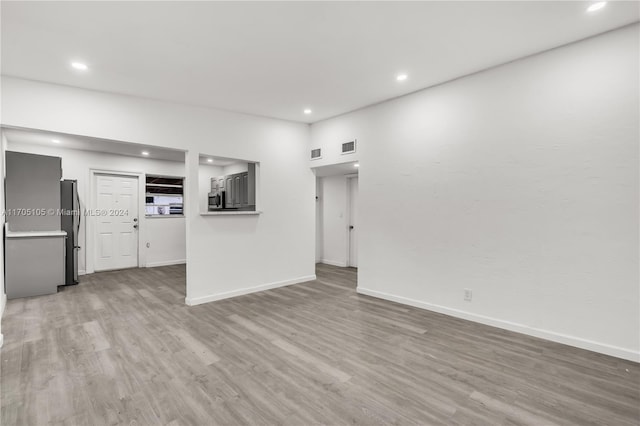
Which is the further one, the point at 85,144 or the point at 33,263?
the point at 85,144

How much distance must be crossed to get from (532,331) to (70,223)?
7.30 m

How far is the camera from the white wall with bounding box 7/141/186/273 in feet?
20.1

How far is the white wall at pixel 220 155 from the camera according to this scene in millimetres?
3436

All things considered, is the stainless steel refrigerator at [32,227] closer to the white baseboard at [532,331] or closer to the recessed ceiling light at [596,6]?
the white baseboard at [532,331]

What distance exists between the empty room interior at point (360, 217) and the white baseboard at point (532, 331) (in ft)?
0.06

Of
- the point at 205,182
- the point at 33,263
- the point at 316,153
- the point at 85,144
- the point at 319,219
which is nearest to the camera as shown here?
the point at 33,263

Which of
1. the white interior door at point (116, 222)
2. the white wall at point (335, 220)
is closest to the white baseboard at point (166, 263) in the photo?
the white interior door at point (116, 222)

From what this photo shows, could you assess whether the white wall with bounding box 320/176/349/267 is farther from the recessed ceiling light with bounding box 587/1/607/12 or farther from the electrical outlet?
the recessed ceiling light with bounding box 587/1/607/12

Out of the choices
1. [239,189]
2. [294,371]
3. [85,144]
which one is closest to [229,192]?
A: [239,189]

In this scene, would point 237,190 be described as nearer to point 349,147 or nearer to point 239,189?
point 239,189

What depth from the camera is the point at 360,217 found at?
473 cm

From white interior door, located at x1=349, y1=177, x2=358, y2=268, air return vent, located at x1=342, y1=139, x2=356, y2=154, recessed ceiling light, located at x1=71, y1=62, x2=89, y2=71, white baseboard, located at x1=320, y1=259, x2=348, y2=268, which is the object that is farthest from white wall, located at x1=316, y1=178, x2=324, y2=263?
recessed ceiling light, located at x1=71, y1=62, x2=89, y2=71

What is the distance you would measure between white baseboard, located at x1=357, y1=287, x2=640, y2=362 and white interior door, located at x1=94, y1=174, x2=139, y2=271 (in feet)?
19.8

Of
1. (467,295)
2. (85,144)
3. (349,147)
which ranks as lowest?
(467,295)
